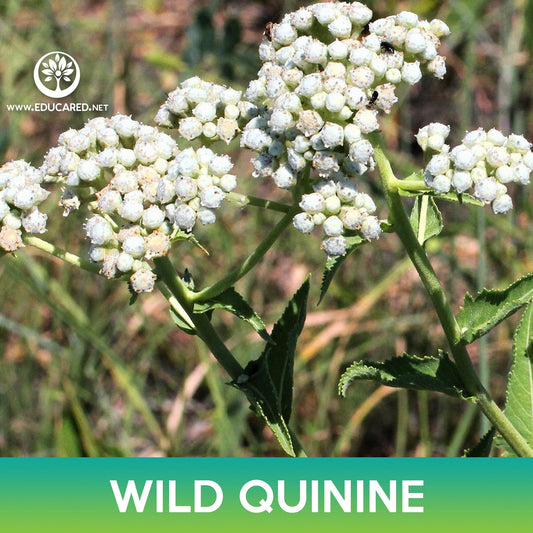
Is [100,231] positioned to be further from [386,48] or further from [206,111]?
[386,48]

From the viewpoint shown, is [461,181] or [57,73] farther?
[57,73]

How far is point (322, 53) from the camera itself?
2.06m

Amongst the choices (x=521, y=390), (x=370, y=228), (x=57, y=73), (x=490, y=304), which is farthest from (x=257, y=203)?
(x=57, y=73)

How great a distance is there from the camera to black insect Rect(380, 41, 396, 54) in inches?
84.4

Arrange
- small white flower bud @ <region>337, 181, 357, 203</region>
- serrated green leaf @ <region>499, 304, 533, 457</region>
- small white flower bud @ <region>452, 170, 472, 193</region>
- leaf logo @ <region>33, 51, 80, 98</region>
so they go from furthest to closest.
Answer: leaf logo @ <region>33, 51, 80, 98</region> < serrated green leaf @ <region>499, 304, 533, 457</region> < small white flower bud @ <region>337, 181, 357, 203</region> < small white flower bud @ <region>452, 170, 472, 193</region>

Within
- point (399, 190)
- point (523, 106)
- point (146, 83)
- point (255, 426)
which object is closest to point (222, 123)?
point (399, 190)

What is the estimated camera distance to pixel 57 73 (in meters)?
4.79

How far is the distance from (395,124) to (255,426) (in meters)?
2.46

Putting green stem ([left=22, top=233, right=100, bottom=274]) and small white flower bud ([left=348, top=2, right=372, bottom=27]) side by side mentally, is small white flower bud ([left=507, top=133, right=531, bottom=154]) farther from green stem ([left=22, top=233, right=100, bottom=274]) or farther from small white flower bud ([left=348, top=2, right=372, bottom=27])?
green stem ([left=22, top=233, right=100, bottom=274])

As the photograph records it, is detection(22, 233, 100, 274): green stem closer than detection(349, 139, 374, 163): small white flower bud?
No

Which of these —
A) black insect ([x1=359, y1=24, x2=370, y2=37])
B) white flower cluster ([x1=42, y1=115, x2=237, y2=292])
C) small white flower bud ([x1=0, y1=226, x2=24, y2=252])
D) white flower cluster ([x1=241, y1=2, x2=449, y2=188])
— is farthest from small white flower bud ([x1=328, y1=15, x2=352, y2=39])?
small white flower bud ([x1=0, y1=226, x2=24, y2=252])

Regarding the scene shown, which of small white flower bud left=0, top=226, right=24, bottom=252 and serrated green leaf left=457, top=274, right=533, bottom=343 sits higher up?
small white flower bud left=0, top=226, right=24, bottom=252

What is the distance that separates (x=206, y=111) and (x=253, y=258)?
47 cm

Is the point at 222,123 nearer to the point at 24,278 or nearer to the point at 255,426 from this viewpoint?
the point at 24,278
